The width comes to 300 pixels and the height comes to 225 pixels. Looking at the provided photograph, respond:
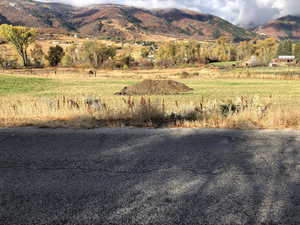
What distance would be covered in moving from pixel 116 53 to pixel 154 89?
111124 mm

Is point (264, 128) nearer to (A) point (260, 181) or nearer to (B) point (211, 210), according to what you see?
(A) point (260, 181)

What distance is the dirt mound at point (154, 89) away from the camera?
103 feet

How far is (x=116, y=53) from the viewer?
455 feet

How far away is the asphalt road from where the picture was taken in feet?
9.37

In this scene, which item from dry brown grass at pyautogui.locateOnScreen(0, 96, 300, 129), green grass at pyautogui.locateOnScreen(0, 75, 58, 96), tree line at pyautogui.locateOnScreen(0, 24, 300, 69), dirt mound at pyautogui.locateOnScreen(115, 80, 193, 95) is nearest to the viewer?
dry brown grass at pyautogui.locateOnScreen(0, 96, 300, 129)

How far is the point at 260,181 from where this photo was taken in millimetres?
3572

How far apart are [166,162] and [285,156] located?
1940 millimetres

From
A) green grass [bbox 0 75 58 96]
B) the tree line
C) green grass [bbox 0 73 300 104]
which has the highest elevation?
the tree line

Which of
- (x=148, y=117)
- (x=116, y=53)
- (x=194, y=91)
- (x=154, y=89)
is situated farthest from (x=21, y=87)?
(x=116, y=53)

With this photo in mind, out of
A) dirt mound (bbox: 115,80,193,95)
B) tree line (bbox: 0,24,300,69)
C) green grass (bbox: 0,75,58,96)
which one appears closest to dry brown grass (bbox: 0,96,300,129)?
dirt mound (bbox: 115,80,193,95)

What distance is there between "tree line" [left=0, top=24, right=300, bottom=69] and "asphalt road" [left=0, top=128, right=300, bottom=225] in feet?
330

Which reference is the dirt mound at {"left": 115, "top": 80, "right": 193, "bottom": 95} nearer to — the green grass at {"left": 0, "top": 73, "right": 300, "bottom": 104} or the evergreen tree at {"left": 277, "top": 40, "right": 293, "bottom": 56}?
the green grass at {"left": 0, "top": 73, "right": 300, "bottom": 104}

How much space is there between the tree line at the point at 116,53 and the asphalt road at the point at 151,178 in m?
101

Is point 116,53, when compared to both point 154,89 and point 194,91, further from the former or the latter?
point 154,89
